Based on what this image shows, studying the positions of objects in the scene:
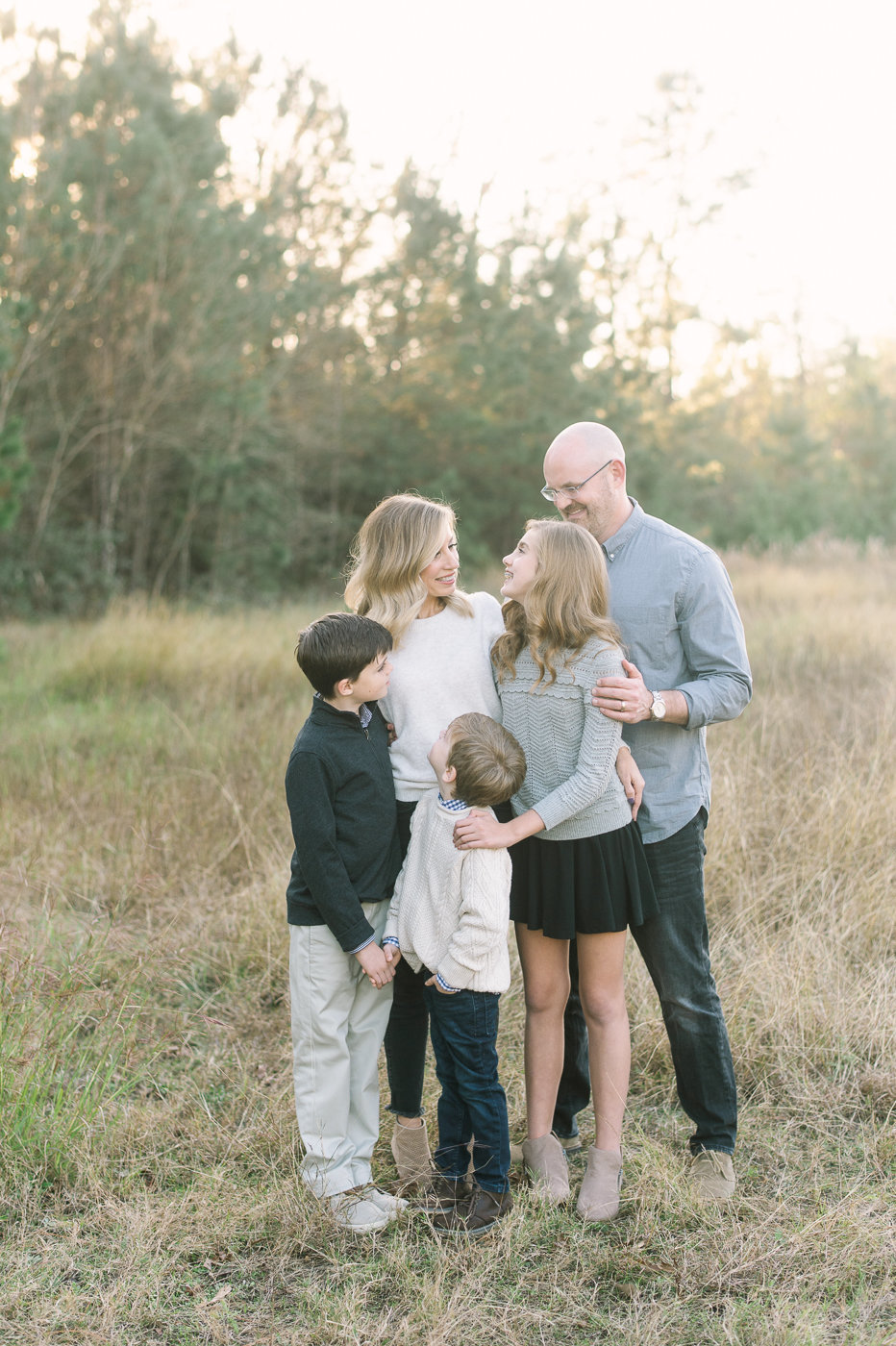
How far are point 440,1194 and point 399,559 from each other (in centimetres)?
170

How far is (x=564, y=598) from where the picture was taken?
8.80ft

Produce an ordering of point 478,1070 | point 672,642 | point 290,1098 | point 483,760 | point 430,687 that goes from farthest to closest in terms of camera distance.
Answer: point 290,1098
point 672,642
point 430,687
point 478,1070
point 483,760

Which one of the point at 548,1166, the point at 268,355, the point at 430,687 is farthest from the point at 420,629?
the point at 268,355

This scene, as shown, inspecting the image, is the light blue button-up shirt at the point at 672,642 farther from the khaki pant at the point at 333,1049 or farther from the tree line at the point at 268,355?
the tree line at the point at 268,355

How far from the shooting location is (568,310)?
21.1m

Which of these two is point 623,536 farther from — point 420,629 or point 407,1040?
point 407,1040

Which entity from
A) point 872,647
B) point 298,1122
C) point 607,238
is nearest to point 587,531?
point 298,1122

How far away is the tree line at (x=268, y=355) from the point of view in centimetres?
1429

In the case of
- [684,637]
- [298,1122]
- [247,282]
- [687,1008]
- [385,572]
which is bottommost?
[298,1122]

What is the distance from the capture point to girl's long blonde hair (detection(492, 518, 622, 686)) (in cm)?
269

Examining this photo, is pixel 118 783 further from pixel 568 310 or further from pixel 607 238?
pixel 607 238

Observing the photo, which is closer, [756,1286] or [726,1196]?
[756,1286]

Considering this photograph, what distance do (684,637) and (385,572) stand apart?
86cm

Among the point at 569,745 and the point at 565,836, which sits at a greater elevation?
the point at 569,745
